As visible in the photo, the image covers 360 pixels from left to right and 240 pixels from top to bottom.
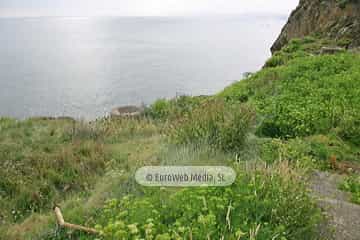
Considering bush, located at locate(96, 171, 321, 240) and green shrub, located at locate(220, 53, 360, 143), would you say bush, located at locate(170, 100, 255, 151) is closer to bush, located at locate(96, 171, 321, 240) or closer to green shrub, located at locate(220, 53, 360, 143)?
green shrub, located at locate(220, 53, 360, 143)

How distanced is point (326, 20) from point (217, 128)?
18.4 metres

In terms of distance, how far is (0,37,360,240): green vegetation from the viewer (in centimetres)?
313

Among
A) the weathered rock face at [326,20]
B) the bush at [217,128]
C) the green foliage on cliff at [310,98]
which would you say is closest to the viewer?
the bush at [217,128]

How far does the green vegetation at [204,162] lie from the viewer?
3.13 meters

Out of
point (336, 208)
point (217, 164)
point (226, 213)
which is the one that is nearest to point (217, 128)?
point (217, 164)

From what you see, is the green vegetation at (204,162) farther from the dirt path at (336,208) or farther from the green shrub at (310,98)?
the dirt path at (336,208)

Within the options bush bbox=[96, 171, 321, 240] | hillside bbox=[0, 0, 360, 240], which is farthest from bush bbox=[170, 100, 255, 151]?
bush bbox=[96, 171, 321, 240]

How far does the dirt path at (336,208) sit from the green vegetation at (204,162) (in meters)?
0.17

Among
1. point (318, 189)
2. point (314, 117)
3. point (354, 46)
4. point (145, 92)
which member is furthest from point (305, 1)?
point (318, 189)

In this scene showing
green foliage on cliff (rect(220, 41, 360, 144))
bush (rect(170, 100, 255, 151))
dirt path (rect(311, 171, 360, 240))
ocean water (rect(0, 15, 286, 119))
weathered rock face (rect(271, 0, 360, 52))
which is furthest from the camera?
ocean water (rect(0, 15, 286, 119))

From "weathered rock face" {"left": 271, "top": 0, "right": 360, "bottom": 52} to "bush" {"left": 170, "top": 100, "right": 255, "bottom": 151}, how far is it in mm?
12022
